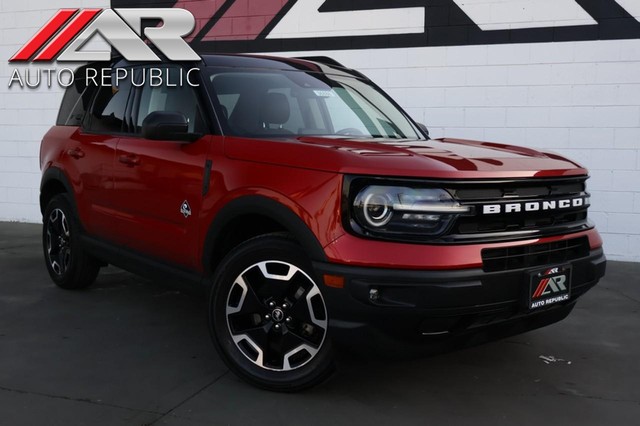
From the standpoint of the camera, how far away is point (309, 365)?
3.32 metres

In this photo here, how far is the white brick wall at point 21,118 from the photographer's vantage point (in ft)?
31.7

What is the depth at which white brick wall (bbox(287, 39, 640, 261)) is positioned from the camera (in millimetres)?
7090

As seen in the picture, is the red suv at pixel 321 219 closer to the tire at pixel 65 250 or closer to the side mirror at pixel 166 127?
the side mirror at pixel 166 127

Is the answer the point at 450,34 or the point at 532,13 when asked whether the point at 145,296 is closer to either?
the point at 450,34

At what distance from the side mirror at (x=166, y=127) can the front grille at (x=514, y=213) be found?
5.25 ft

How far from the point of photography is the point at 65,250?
550 cm

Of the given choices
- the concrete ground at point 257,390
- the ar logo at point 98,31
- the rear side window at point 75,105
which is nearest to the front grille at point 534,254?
the concrete ground at point 257,390

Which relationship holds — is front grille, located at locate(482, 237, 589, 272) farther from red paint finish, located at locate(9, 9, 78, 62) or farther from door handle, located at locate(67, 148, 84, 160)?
red paint finish, located at locate(9, 9, 78, 62)

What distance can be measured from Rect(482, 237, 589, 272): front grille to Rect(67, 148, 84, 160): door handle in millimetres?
3300

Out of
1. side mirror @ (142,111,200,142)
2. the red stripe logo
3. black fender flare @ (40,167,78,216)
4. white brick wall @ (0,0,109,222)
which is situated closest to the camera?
side mirror @ (142,111,200,142)

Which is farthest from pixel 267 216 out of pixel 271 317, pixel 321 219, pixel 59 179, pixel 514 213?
pixel 59 179

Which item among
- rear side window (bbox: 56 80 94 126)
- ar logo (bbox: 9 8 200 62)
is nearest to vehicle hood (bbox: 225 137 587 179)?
rear side window (bbox: 56 80 94 126)

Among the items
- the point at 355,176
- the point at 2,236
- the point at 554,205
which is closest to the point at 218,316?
the point at 355,176

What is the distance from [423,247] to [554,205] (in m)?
0.86
